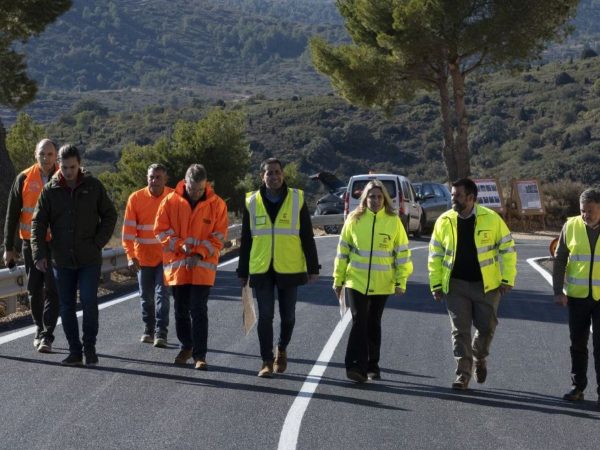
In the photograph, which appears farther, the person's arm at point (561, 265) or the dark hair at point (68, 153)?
the dark hair at point (68, 153)

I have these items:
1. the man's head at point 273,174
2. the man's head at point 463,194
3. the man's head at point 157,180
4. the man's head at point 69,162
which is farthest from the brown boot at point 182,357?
the man's head at point 463,194

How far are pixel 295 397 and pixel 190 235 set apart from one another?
2.02 meters

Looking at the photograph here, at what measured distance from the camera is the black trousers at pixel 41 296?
1076 cm

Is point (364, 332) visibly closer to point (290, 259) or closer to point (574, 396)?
point (290, 259)

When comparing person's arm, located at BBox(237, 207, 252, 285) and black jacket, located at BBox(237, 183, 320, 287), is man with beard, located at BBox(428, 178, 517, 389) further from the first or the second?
person's arm, located at BBox(237, 207, 252, 285)

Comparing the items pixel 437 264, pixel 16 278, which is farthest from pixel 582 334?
pixel 16 278

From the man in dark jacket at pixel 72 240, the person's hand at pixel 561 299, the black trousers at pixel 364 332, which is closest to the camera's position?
the person's hand at pixel 561 299

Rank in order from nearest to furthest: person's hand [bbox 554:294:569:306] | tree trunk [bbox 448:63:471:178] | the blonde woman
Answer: person's hand [bbox 554:294:569:306], the blonde woman, tree trunk [bbox 448:63:471:178]

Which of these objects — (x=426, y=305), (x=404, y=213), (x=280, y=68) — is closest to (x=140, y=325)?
(x=426, y=305)

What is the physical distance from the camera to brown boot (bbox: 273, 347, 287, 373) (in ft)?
32.6

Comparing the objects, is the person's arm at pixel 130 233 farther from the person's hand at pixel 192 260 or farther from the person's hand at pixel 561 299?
the person's hand at pixel 561 299

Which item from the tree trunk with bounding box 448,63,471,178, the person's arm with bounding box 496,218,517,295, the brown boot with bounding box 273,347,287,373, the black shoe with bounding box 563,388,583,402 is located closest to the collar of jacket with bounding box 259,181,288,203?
the brown boot with bounding box 273,347,287,373

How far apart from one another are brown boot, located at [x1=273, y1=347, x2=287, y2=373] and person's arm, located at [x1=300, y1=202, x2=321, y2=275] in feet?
2.36

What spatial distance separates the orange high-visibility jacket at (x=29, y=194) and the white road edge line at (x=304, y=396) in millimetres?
2986
